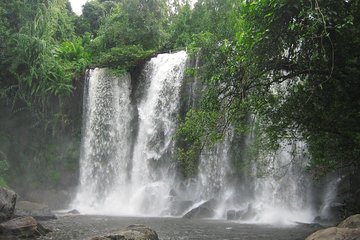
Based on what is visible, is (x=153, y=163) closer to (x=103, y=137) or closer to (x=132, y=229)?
(x=103, y=137)

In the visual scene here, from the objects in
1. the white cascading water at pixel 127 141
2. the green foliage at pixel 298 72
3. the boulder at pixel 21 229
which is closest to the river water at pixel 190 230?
the boulder at pixel 21 229

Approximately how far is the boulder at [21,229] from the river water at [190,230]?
1.21ft

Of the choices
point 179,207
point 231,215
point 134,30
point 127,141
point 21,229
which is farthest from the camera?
point 134,30

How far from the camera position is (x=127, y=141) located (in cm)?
2300

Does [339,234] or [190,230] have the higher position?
[339,234]

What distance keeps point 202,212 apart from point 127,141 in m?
6.98

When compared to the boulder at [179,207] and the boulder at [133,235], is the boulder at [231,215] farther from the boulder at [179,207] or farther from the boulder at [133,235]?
the boulder at [133,235]

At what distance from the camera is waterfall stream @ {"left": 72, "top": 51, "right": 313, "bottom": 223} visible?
18844 mm

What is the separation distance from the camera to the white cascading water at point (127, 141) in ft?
70.6

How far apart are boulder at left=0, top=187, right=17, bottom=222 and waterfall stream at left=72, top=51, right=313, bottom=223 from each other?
20.9 feet

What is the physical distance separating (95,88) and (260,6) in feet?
53.8

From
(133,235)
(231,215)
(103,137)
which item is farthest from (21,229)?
(103,137)

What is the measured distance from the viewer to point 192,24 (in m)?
29.8

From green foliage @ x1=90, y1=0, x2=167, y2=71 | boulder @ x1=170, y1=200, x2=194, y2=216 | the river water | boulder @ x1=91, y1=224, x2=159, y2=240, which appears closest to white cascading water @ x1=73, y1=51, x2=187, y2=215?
boulder @ x1=170, y1=200, x2=194, y2=216
